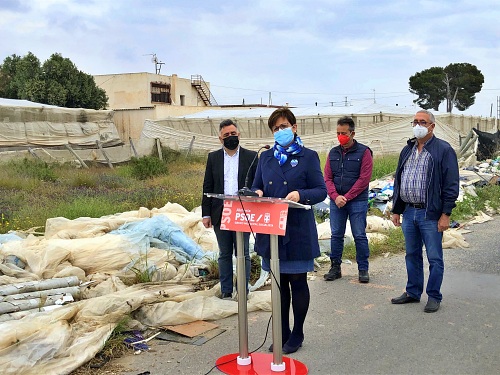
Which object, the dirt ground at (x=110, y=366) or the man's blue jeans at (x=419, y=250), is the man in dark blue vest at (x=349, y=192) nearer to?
the man's blue jeans at (x=419, y=250)

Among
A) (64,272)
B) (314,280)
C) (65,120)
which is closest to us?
(64,272)

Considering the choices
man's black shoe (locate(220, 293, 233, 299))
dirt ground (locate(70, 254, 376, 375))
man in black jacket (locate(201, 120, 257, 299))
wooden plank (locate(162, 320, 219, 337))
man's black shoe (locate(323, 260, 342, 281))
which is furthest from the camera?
man's black shoe (locate(323, 260, 342, 281))

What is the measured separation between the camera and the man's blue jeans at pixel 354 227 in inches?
277

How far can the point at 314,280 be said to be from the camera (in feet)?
23.4

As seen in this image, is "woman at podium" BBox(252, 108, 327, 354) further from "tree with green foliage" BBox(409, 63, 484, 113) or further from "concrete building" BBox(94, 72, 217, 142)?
"tree with green foliage" BBox(409, 63, 484, 113)

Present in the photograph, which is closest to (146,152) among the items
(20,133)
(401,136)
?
(20,133)

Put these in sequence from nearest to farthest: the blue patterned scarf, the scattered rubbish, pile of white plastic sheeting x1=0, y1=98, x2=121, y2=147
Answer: the blue patterned scarf < the scattered rubbish < pile of white plastic sheeting x1=0, y1=98, x2=121, y2=147

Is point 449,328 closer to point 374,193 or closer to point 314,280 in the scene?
point 314,280

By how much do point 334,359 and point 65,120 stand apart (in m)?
27.6

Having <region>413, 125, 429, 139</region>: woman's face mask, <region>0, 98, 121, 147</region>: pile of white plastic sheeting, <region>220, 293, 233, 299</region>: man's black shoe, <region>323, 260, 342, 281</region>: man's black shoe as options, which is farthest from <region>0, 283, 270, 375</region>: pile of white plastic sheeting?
<region>0, 98, 121, 147</region>: pile of white plastic sheeting

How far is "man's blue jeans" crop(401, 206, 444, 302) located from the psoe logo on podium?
2.28 meters

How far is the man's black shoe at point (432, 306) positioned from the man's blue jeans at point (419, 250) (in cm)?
4

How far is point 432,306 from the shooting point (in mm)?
5754

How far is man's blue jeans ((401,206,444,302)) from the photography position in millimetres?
5750
